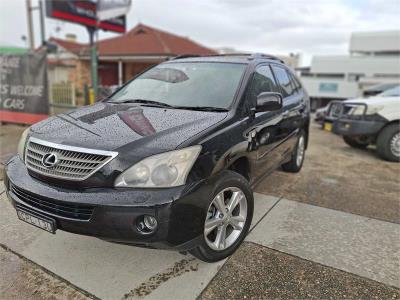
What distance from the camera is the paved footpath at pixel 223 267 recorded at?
7.90 ft

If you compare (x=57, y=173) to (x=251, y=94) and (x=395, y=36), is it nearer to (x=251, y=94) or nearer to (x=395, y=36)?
(x=251, y=94)

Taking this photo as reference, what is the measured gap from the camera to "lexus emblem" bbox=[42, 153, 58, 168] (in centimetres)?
233

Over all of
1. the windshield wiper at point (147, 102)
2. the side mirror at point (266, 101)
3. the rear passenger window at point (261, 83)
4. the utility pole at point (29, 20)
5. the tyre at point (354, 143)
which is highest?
the utility pole at point (29, 20)

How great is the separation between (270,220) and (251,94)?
52.5 inches

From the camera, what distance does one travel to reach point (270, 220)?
3551 millimetres

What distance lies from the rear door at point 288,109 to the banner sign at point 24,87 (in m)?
5.43

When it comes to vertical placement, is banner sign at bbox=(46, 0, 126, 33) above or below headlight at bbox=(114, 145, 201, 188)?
above

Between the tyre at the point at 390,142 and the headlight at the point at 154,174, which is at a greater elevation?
the headlight at the point at 154,174

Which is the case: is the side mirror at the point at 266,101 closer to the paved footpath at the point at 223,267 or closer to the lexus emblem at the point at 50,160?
the paved footpath at the point at 223,267

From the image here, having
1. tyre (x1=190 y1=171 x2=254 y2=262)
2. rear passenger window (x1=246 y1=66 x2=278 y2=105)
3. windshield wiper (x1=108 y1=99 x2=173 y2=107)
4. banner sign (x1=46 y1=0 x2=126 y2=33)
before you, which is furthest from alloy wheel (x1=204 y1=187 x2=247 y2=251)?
banner sign (x1=46 y1=0 x2=126 y2=33)

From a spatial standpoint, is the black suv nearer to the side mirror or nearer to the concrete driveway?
the side mirror

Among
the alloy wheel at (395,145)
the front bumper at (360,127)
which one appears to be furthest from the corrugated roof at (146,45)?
the alloy wheel at (395,145)

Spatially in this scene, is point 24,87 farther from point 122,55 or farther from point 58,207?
point 122,55

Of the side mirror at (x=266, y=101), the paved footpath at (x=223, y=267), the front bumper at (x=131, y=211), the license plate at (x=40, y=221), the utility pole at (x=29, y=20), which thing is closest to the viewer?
the front bumper at (x=131, y=211)
